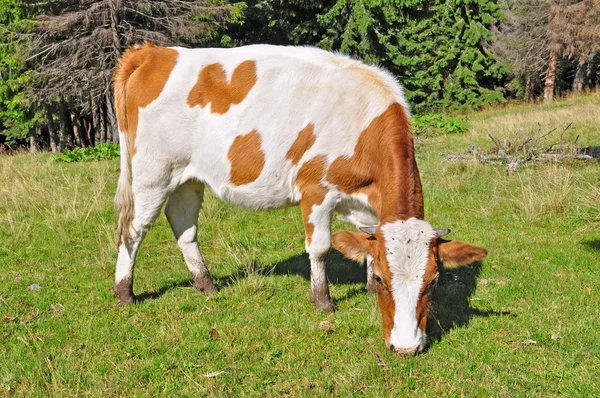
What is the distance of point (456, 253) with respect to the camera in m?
4.16

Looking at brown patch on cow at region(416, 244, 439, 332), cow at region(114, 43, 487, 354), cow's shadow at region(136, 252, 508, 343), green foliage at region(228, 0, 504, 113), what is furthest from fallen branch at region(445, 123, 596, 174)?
green foliage at region(228, 0, 504, 113)

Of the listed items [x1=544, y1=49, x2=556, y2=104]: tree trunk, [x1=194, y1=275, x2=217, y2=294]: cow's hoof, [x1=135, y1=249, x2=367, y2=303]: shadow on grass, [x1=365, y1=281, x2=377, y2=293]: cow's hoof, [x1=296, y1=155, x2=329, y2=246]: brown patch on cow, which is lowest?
[x1=544, y1=49, x2=556, y2=104]: tree trunk

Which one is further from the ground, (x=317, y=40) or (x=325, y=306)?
(x=317, y=40)

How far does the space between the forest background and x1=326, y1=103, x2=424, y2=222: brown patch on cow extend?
14642mm

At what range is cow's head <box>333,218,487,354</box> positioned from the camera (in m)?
3.97

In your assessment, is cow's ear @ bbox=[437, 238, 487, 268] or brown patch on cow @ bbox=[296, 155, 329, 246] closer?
cow's ear @ bbox=[437, 238, 487, 268]

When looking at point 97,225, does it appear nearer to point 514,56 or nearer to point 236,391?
point 236,391

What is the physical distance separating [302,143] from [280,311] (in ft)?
5.38

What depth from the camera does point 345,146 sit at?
5.00 m

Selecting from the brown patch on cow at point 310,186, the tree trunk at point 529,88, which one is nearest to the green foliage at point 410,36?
the tree trunk at point 529,88

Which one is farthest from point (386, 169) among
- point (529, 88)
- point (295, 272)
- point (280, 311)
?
point (529, 88)

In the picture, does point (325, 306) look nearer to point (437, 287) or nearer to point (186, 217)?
point (437, 287)

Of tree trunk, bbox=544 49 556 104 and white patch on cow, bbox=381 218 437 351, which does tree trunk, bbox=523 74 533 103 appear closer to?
tree trunk, bbox=544 49 556 104

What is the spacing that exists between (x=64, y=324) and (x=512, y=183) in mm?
7380
